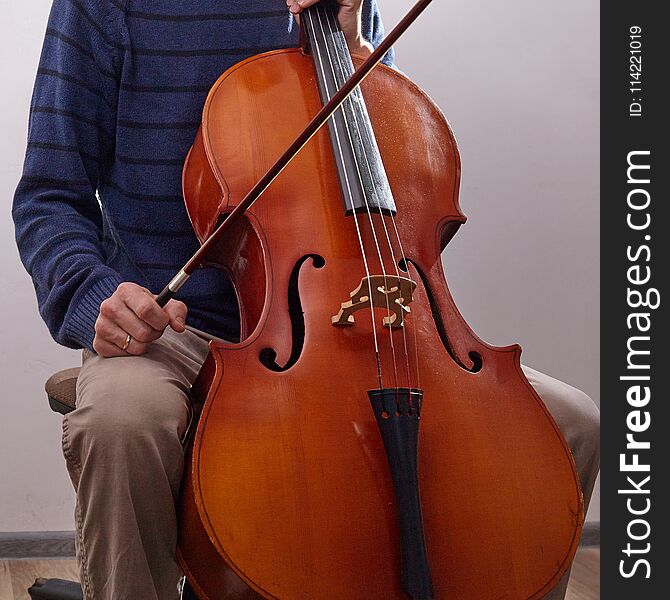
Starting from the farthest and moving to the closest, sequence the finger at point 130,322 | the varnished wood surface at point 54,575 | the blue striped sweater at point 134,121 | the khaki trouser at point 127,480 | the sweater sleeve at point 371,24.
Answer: the varnished wood surface at point 54,575 → the sweater sleeve at point 371,24 → the blue striped sweater at point 134,121 → the finger at point 130,322 → the khaki trouser at point 127,480

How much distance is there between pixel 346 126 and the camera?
1.01 metres

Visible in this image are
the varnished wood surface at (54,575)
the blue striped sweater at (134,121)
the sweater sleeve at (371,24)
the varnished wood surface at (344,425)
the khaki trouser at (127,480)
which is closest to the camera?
the varnished wood surface at (344,425)

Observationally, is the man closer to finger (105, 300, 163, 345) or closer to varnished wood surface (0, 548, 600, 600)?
finger (105, 300, 163, 345)

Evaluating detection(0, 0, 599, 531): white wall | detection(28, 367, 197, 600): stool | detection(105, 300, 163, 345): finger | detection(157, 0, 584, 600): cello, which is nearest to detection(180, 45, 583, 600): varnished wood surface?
detection(157, 0, 584, 600): cello

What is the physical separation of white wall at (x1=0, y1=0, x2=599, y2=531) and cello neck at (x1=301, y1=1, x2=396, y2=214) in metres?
0.88

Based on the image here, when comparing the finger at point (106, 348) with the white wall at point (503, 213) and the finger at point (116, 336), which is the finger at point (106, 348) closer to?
the finger at point (116, 336)

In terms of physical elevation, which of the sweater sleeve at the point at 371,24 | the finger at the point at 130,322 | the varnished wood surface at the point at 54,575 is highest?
the sweater sleeve at the point at 371,24

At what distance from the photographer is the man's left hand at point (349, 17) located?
3.69 ft

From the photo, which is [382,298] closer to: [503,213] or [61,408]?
[61,408]

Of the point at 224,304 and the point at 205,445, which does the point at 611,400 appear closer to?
the point at 224,304

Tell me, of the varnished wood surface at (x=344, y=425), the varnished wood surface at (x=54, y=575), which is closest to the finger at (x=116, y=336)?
the varnished wood surface at (x=344, y=425)

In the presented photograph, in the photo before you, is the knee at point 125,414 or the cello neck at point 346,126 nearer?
the knee at point 125,414

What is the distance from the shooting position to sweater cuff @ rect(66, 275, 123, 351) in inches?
38.1

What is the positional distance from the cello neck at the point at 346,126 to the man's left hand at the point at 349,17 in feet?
0.04
